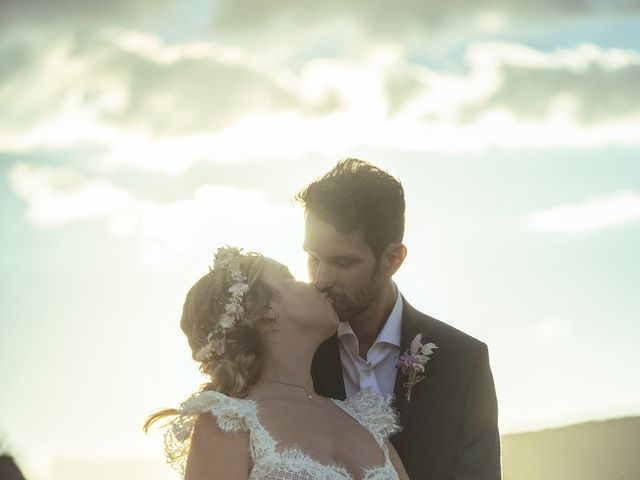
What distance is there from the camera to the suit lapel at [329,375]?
22.2 ft

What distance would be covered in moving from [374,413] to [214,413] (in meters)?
1.22

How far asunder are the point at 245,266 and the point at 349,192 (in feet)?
4.06

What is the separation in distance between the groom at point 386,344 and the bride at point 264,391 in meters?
0.66

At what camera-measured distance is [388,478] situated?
5672 mm

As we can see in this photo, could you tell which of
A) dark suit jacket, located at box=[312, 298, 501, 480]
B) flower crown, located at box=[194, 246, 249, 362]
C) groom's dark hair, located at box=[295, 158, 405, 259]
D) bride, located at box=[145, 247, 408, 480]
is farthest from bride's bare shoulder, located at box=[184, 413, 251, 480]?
groom's dark hair, located at box=[295, 158, 405, 259]

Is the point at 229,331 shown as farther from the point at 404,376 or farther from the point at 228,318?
the point at 404,376

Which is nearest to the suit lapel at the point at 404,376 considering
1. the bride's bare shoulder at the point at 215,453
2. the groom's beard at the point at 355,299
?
the groom's beard at the point at 355,299

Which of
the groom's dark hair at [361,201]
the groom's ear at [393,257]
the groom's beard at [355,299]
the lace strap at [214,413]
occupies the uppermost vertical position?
the groom's dark hair at [361,201]

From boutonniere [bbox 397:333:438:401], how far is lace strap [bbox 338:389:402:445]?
28cm

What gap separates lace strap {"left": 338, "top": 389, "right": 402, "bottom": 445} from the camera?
239 inches

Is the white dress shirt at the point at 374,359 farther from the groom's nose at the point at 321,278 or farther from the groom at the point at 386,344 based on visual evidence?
the groom's nose at the point at 321,278

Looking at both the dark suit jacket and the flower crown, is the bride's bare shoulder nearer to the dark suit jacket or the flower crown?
the flower crown

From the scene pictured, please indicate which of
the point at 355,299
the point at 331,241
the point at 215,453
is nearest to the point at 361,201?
the point at 331,241

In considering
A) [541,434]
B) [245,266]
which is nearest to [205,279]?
[245,266]
